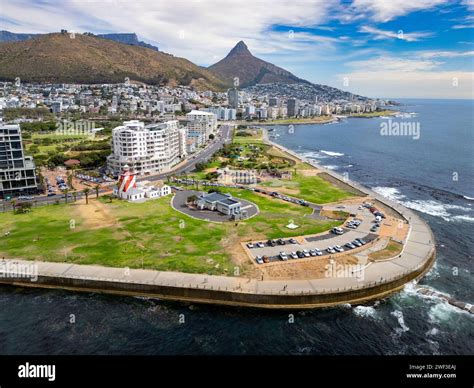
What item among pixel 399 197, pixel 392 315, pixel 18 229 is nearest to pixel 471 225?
pixel 399 197

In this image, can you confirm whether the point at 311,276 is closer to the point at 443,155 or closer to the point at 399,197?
the point at 399,197

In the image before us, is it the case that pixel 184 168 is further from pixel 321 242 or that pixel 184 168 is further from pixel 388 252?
pixel 388 252

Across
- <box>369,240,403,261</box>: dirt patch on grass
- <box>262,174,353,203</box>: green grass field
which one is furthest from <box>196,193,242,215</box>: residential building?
<box>369,240,403,261</box>: dirt patch on grass

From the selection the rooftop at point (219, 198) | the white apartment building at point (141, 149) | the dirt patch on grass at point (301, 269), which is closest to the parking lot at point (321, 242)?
the dirt patch on grass at point (301, 269)

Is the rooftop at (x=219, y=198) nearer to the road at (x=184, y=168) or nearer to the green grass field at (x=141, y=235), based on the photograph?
the green grass field at (x=141, y=235)

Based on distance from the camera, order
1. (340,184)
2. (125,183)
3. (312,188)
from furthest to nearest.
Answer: (340,184)
(312,188)
(125,183)

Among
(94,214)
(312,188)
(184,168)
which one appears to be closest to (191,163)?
(184,168)
